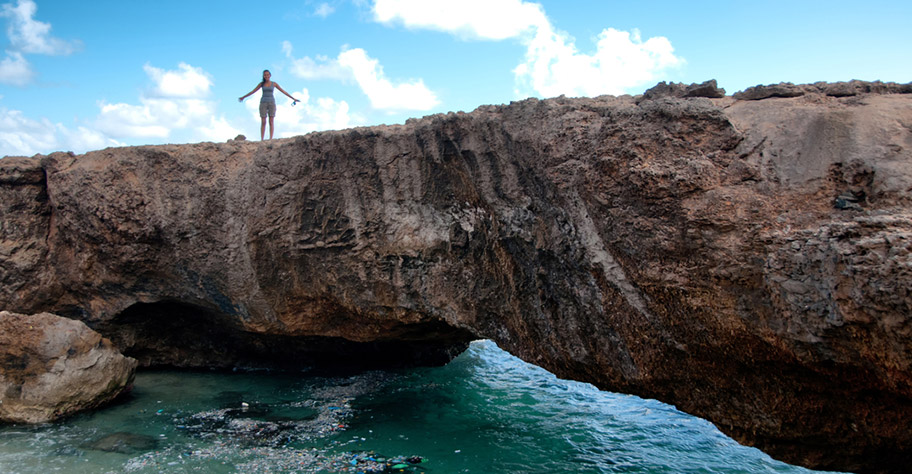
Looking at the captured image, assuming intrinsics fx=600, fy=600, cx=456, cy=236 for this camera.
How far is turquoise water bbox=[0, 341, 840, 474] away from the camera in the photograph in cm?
623

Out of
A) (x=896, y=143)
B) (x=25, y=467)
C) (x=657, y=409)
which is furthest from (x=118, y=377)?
(x=896, y=143)

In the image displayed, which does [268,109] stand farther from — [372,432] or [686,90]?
[686,90]

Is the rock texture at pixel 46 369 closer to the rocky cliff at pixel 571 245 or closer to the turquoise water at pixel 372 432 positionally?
the turquoise water at pixel 372 432

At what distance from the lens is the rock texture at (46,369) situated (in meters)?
7.06

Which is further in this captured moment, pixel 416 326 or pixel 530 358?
pixel 416 326

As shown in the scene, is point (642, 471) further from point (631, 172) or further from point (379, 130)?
point (379, 130)

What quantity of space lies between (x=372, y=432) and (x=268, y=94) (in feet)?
16.7

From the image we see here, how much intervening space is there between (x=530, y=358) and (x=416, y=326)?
6.82 ft

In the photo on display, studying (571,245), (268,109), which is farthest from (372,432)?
(268,109)

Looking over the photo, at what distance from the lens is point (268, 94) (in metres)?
8.89

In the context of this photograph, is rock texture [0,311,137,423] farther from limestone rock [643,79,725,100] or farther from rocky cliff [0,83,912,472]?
limestone rock [643,79,725,100]

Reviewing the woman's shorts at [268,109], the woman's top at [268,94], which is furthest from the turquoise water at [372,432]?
the woman's top at [268,94]

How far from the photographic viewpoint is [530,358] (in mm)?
6230

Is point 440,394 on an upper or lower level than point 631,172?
lower
